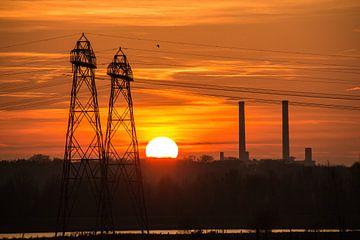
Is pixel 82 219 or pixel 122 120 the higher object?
pixel 122 120

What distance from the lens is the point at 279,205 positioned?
5487 inches

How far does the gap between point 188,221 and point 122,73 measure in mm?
40605

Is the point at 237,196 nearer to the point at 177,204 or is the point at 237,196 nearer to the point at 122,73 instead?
the point at 177,204

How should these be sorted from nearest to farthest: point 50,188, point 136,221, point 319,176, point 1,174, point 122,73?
point 122,73, point 136,221, point 50,188, point 319,176, point 1,174

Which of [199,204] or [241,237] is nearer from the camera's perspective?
[241,237]

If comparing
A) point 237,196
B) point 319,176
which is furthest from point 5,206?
point 319,176

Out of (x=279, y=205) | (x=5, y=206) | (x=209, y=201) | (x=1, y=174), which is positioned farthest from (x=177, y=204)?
(x=1, y=174)

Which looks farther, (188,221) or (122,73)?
(188,221)

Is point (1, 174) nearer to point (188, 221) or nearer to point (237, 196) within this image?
point (237, 196)

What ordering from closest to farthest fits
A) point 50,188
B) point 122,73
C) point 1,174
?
point 122,73 → point 50,188 → point 1,174

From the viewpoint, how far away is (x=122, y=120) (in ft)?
257

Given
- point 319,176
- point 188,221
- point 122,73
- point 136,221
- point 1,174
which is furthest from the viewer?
point 1,174

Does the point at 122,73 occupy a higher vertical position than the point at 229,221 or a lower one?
higher

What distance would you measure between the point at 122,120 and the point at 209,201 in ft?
208
